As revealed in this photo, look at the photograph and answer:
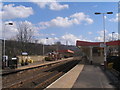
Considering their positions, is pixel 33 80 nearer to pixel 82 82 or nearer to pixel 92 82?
pixel 82 82

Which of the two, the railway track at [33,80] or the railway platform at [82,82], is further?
the railway track at [33,80]

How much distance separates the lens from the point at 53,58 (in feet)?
238

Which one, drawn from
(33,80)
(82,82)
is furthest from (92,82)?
(33,80)

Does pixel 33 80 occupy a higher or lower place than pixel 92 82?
lower

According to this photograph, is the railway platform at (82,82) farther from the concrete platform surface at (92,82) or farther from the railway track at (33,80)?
the railway track at (33,80)

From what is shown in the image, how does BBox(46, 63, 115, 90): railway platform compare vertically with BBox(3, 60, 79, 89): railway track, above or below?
above

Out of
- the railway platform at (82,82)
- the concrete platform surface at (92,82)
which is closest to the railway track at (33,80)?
the railway platform at (82,82)

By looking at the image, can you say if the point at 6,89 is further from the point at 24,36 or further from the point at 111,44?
the point at 24,36

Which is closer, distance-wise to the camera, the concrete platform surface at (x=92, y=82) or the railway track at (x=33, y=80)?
the concrete platform surface at (x=92, y=82)

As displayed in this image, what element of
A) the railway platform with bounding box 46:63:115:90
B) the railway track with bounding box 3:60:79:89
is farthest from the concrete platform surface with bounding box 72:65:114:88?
the railway track with bounding box 3:60:79:89

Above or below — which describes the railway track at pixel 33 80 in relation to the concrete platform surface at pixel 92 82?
below

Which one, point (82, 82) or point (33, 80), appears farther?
point (33, 80)

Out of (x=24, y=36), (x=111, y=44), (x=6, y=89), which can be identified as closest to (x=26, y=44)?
(x=24, y=36)

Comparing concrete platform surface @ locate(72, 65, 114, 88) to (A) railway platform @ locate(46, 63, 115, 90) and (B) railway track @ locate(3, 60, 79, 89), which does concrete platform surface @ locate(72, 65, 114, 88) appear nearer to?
(A) railway platform @ locate(46, 63, 115, 90)
